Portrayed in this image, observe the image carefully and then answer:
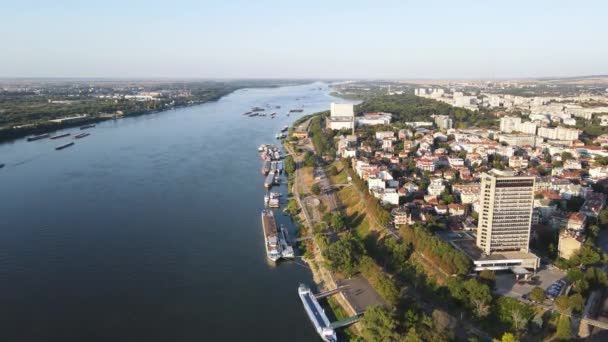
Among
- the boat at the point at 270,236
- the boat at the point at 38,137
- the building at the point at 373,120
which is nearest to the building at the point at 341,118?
the building at the point at 373,120

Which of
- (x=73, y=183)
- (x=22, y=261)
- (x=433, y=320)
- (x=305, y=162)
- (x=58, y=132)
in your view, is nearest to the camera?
(x=433, y=320)

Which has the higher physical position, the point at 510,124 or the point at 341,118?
the point at 341,118

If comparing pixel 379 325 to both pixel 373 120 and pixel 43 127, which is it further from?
pixel 43 127

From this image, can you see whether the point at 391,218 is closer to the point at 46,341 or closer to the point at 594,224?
the point at 594,224

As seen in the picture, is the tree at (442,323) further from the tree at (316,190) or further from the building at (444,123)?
the building at (444,123)

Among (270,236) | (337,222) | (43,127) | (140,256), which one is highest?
(43,127)

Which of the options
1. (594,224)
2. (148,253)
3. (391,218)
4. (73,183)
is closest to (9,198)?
(73,183)

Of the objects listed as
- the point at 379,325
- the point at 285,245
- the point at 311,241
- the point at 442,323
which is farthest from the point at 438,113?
the point at 379,325
